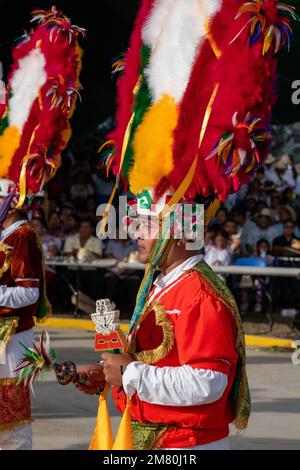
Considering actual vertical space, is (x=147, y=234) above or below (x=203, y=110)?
below

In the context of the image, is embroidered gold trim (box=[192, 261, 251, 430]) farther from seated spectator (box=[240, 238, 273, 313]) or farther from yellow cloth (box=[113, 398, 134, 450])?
seated spectator (box=[240, 238, 273, 313])

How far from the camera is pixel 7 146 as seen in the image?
704 centimetres

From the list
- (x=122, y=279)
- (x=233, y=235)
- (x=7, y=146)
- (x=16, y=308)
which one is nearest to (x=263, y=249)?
(x=233, y=235)

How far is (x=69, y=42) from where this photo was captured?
6.89 meters

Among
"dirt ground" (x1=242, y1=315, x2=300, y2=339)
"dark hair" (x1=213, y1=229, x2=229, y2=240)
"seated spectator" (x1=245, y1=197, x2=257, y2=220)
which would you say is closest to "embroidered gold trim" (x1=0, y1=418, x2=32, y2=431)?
"dirt ground" (x1=242, y1=315, x2=300, y2=339)

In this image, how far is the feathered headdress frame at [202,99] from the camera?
392cm

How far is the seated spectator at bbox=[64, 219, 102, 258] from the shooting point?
15055 millimetres

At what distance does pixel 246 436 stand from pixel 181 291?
13.2 ft

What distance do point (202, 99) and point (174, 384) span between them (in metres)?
1.16

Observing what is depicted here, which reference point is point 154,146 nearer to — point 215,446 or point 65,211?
point 215,446

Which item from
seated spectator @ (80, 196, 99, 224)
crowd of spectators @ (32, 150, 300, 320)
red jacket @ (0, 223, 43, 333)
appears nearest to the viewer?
red jacket @ (0, 223, 43, 333)

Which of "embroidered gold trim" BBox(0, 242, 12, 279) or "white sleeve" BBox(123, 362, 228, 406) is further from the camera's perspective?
"embroidered gold trim" BBox(0, 242, 12, 279)

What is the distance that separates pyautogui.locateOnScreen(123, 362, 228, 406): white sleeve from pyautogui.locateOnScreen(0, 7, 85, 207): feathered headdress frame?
9.76 feet

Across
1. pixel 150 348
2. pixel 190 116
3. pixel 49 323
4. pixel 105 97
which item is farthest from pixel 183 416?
pixel 105 97
